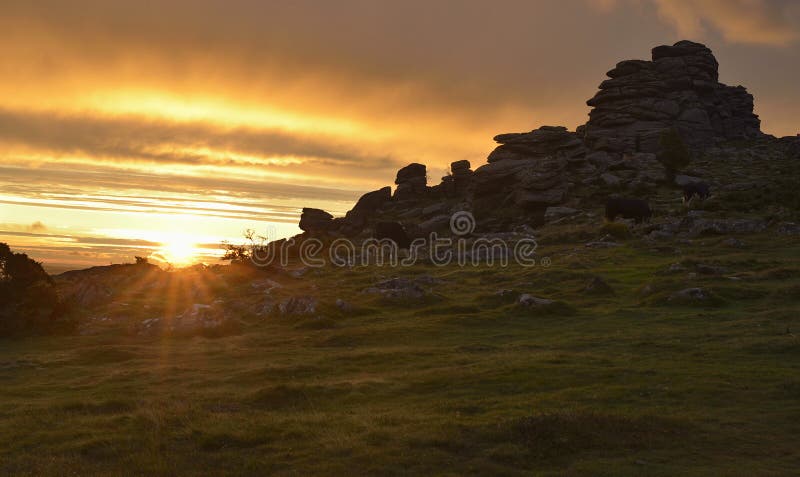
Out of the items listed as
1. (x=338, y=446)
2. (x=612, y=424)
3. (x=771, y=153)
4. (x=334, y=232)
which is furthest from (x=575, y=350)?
(x=771, y=153)

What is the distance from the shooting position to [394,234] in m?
109

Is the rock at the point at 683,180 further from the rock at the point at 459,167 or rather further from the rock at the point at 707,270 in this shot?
the rock at the point at 707,270

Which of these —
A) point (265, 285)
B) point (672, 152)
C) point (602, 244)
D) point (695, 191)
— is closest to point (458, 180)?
point (672, 152)

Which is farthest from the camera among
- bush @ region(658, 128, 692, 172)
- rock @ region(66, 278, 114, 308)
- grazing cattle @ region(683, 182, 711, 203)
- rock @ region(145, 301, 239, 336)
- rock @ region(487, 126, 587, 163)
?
rock @ region(487, 126, 587, 163)

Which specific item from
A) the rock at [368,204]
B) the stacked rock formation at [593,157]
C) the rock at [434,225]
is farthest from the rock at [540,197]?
the rock at [368,204]

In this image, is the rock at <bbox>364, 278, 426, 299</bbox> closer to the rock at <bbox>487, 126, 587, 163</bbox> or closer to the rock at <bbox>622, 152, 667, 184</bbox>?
the rock at <bbox>622, 152, 667, 184</bbox>

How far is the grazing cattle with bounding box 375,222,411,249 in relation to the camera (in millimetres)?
108688

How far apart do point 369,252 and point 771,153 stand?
300 ft

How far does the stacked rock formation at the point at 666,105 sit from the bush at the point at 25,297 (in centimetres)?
10866

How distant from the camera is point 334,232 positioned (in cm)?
13812

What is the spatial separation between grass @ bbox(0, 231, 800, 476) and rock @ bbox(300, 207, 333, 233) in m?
90.0

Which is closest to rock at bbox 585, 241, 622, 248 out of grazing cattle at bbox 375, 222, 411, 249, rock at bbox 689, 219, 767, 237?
rock at bbox 689, 219, 767, 237

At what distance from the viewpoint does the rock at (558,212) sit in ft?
347

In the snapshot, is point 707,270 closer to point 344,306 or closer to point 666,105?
point 344,306
